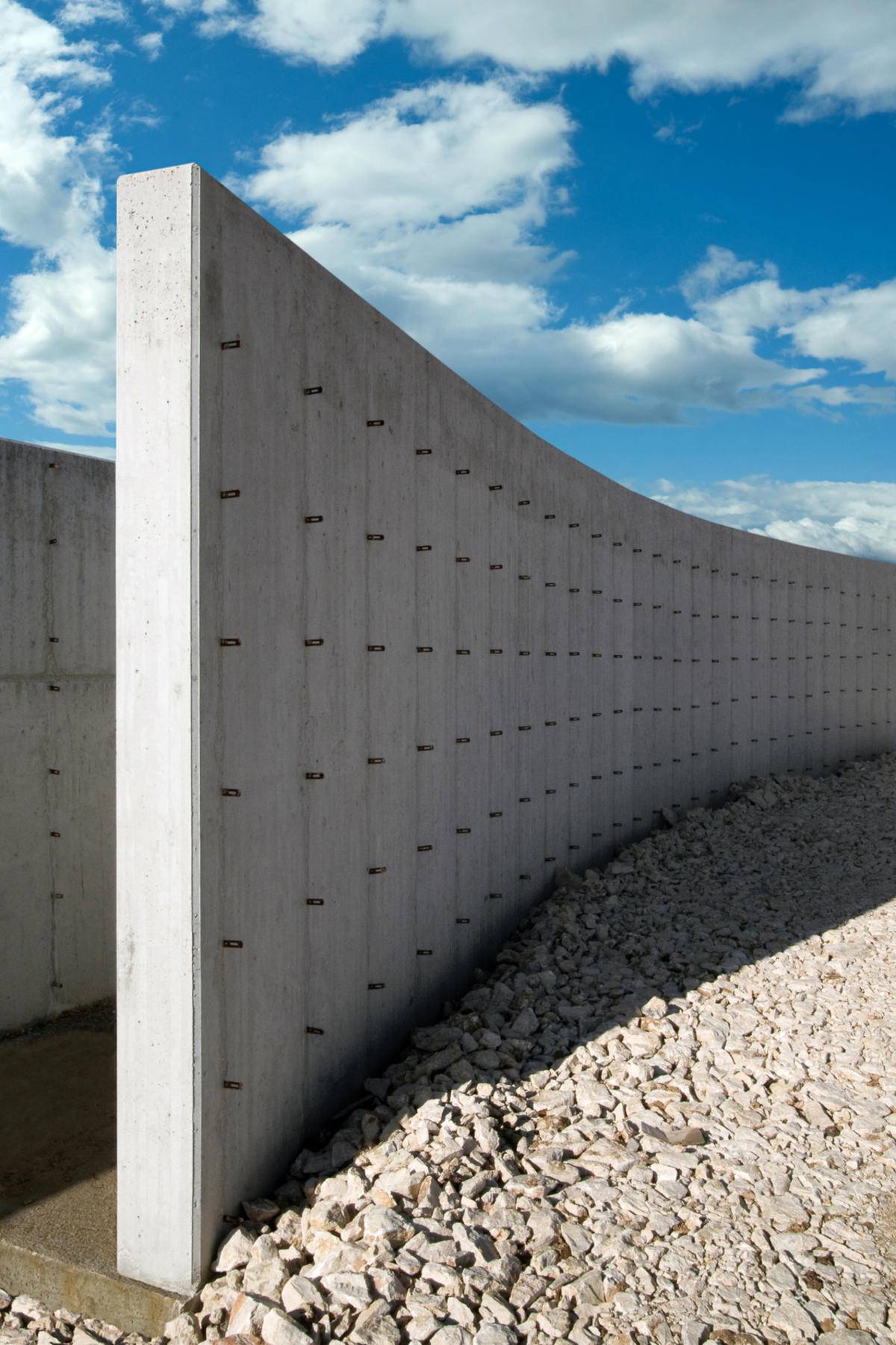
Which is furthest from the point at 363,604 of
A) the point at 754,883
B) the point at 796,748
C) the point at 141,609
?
the point at 796,748

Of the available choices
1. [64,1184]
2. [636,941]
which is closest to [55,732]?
[64,1184]

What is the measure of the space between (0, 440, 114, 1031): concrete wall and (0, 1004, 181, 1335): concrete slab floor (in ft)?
1.90

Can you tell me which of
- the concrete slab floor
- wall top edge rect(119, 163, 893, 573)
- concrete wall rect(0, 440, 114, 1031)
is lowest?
the concrete slab floor

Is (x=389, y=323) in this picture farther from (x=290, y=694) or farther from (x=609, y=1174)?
(x=609, y=1174)

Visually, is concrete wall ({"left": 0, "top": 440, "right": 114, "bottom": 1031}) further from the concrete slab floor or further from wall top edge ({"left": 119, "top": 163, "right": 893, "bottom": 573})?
wall top edge ({"left": 119, "top": 163, "right": 893, "bottom": 573})

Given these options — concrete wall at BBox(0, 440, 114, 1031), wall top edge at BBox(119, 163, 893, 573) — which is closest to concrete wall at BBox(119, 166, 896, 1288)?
wall top edge at BBox(119, 163, 893, 573)

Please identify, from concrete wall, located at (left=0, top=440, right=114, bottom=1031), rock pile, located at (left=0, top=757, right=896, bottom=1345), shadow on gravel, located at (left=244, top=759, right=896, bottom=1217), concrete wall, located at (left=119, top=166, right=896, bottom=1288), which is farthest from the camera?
concrete wall, located at (left=0, top=440, right=114, bottom=1031)

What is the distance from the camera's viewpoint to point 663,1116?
4.12 metres

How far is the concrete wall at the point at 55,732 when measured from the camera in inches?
240

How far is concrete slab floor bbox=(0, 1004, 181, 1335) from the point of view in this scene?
3.52 meters

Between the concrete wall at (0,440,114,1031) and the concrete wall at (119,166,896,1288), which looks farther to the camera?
the concrete wall at (0,440,114,1031)

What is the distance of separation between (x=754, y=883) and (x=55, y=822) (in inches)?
196

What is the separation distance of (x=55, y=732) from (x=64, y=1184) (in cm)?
296

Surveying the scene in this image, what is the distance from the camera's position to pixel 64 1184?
415cm
